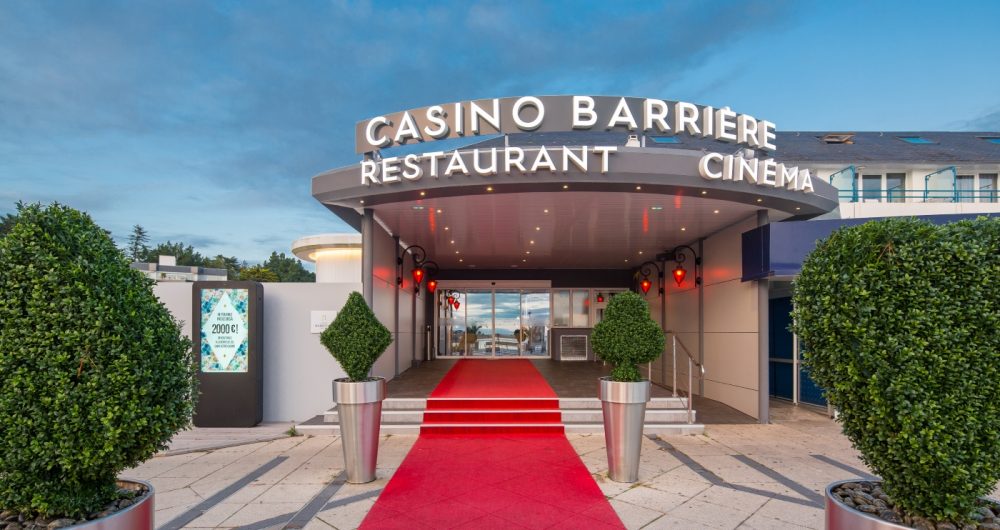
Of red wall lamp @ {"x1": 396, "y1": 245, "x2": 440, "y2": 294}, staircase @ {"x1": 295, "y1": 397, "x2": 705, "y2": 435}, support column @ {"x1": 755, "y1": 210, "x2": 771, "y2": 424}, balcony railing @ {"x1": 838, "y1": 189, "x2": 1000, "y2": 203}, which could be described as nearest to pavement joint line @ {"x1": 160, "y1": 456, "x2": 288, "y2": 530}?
staircase @ {"x1": 295, "y1": 397, "x2": 705, "y2": 435}

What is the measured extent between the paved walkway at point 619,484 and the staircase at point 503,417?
261 mm

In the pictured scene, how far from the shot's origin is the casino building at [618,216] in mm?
6609

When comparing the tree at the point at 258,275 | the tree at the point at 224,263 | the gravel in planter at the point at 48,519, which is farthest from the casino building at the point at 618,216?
the tree at the point at 224,263

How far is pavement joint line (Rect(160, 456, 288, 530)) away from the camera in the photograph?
→ 12.7 ft

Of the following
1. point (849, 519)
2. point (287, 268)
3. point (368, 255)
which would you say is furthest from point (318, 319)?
point (287, 268)

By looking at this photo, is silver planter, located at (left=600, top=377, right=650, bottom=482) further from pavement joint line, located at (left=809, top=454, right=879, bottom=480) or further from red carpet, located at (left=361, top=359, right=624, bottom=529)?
pavement joint line, located at (left=809, top=454, right=879, bottom=480)

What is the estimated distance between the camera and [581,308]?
A: 16375 millimetres

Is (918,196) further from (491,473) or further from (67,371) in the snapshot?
(67,371)

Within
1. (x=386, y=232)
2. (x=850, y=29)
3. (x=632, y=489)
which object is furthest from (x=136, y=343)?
(x=850, y=29)

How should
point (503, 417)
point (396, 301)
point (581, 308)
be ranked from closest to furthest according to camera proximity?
point (503, 417), point (396, 301), point (581, 308)

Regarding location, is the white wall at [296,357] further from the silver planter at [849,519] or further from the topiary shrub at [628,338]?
the silver planter at [849,519]

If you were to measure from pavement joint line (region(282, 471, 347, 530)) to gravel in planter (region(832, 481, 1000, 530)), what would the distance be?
3538mm

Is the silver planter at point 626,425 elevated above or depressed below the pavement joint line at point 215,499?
above

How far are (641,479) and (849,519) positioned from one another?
279cm
